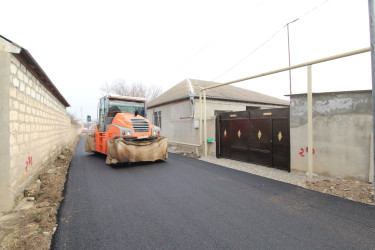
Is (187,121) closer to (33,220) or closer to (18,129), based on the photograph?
(18,129)

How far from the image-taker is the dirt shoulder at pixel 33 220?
239cm

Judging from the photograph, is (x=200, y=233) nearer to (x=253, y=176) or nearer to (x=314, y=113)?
(x=253, y=176)

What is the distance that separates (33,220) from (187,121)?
902 centimetres

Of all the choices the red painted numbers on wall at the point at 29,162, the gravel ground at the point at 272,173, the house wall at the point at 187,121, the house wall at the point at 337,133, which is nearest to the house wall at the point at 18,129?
the red painted numbers on wall at the point at 29,162

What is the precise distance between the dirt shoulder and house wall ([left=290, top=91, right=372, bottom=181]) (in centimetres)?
615

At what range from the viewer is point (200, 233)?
2.65m

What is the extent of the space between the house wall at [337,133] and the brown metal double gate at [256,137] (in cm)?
45

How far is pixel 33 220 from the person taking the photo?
115 inches

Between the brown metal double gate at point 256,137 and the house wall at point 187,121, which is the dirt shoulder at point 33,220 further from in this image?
the house wall at point 187,121

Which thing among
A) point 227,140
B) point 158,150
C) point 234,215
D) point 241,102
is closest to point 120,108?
point 158,150

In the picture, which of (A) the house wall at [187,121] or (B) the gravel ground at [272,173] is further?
(A) the house wall at [187,121]

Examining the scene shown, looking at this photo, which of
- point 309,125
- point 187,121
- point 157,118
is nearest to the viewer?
point 309,125

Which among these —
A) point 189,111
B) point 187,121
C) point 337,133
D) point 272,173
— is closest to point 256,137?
point 272,173

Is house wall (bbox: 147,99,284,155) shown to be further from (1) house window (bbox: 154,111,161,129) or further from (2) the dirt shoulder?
(2) the dirt shoulder
